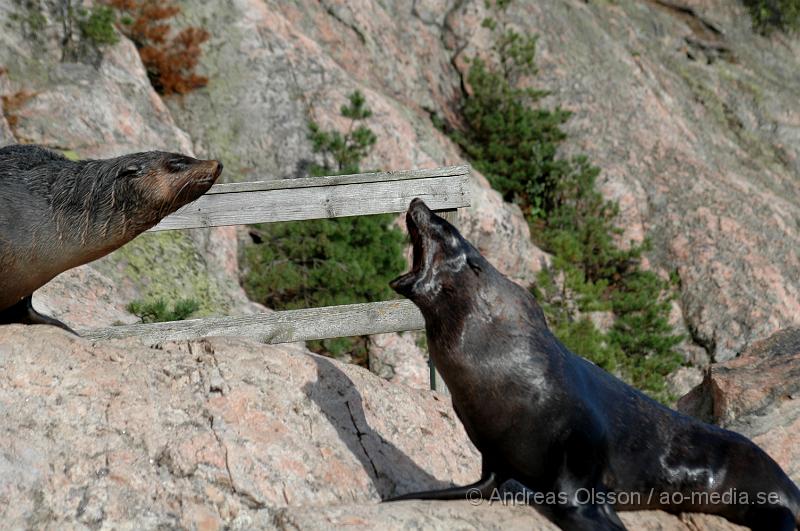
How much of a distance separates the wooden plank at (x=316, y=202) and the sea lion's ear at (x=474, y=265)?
200 centimetres

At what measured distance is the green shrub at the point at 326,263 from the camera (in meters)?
8.63

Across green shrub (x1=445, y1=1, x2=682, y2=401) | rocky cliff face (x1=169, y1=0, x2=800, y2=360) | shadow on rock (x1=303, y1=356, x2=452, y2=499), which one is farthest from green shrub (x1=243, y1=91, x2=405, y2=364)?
shadow on rock (x1=303, y1=356, x2=452, y2=499)

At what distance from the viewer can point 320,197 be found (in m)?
5.57

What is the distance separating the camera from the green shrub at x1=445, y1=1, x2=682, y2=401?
37.6ft

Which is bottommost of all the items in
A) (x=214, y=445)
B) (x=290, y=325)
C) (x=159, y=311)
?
(x=159, y=311)

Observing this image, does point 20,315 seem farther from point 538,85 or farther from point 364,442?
point 538,85

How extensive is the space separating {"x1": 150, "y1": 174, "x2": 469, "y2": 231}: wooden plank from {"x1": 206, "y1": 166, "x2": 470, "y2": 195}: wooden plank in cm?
2

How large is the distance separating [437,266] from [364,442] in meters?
1.10

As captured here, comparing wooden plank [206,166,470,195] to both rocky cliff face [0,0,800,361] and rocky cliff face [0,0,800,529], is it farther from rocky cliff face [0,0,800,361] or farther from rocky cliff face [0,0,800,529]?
rocky cliff face [0,0,800,361]

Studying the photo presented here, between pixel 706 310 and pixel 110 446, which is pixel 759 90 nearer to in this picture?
pixel 706 310

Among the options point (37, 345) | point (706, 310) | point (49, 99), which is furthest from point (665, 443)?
point (706, 310)

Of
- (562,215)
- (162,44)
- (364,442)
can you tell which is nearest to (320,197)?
(364,442)

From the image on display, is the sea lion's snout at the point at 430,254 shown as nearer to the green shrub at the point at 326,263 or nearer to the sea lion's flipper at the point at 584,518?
the sea lion's flipper at the point at 584,518

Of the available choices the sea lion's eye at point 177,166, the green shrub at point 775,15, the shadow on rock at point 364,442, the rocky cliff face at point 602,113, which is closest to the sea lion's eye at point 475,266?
the shadow on rock at point 364,442
